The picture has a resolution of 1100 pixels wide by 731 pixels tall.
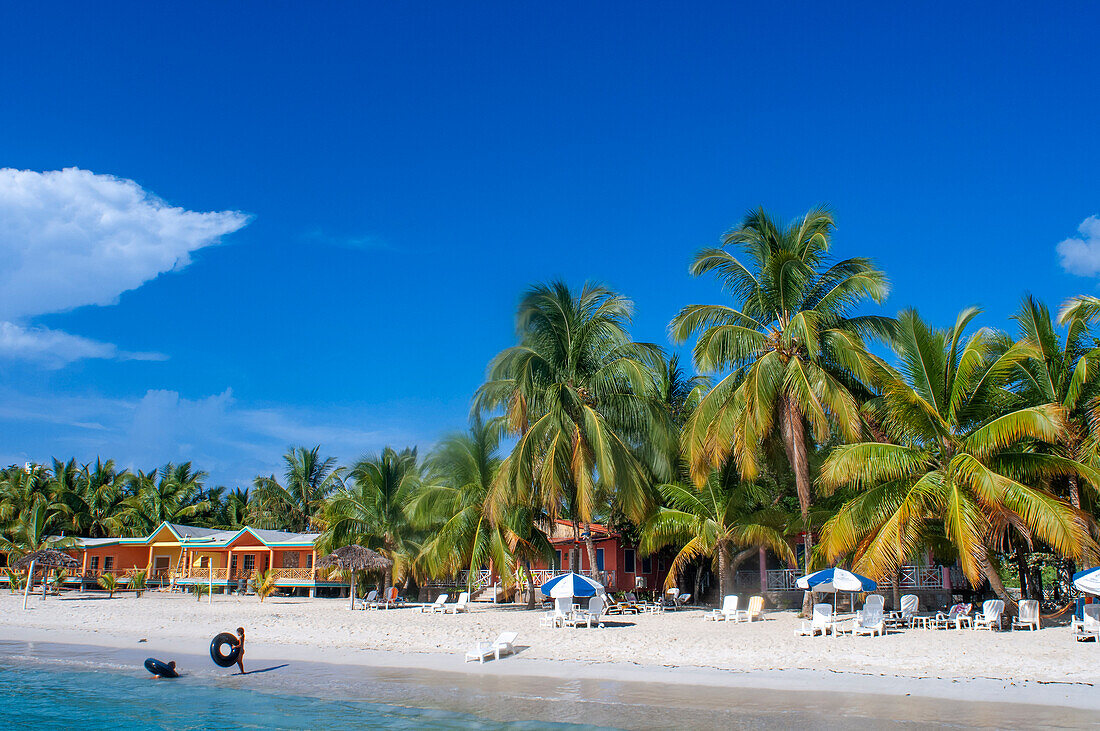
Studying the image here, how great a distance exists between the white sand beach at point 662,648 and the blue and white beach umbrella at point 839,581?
1153mm

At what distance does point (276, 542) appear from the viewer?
38.0 meters

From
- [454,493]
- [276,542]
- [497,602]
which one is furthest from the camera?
[276,542]

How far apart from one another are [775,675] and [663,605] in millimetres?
11996

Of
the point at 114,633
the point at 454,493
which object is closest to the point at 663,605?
the point at 454,493

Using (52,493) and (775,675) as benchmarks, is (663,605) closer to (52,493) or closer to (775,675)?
(775,675)

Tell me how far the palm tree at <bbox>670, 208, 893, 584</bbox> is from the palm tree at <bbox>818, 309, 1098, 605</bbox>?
1303 mm

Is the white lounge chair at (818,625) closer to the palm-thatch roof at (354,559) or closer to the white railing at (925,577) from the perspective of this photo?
the white railing at (925,577)

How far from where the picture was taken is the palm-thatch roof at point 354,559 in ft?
88.1

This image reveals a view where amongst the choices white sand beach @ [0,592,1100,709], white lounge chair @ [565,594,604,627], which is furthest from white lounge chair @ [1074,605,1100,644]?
white lounge chair @ [565,594,604,627]

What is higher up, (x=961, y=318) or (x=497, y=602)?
(x=961, y=318)

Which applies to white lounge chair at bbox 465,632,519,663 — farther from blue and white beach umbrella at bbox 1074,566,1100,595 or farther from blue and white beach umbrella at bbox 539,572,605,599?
blue and white beach umbrella at bbox 1074,566,1100,595

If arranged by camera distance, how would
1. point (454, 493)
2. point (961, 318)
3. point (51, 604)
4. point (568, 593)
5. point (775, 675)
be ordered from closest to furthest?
point (775, 675), point (961, 318), point (568, 593), point (454, 493), point (51, 604)

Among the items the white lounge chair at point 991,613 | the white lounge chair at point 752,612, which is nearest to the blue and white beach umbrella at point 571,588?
the white lounge chair at point 752,612

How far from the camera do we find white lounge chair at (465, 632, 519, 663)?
1548 centimetres
